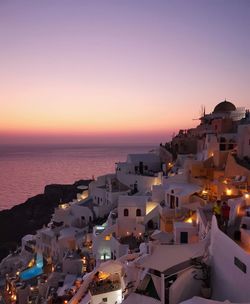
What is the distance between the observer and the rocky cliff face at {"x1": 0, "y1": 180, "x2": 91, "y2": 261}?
179ft

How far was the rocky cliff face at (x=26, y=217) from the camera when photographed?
54.5 meters

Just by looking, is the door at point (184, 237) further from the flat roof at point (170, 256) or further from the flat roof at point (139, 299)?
the flat roof at point (139, 299)

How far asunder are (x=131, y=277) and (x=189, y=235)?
399cm

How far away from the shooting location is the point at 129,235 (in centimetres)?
2683

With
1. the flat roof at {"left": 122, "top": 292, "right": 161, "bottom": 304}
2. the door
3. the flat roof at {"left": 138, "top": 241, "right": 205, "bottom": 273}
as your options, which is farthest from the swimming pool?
the flat roof at {"left": 138, "top": 241, "right": 205, "bottom": 273}

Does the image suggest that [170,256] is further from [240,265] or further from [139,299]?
Answer: [240,265]

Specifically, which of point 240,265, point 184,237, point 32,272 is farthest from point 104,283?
point 32,272

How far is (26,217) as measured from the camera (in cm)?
6134

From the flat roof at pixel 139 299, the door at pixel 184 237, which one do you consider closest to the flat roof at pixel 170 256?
the flat roof at pixel 139 299

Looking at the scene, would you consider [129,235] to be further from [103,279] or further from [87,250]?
[103,279]

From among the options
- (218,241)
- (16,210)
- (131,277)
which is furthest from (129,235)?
(16,210)

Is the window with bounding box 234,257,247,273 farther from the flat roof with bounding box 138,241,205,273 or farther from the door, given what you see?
the door

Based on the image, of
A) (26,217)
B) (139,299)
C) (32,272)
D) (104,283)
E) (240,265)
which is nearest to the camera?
(240,265)

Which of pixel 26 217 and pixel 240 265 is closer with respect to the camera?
pixel 240 265
